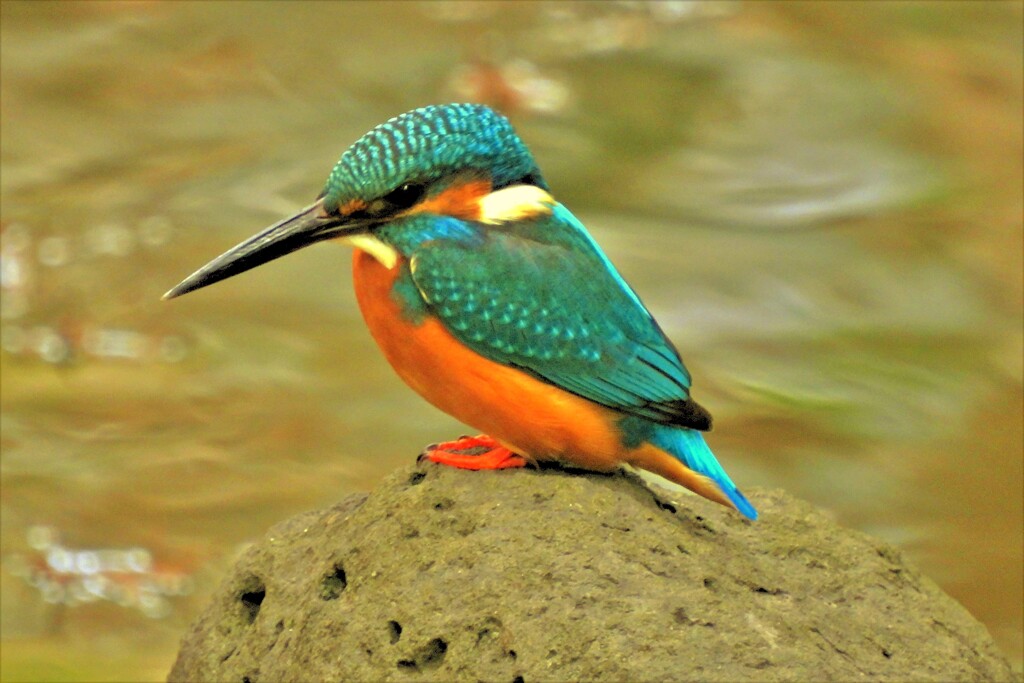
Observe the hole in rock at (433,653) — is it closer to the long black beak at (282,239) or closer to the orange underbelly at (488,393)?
the orange underbelly at (488,393)

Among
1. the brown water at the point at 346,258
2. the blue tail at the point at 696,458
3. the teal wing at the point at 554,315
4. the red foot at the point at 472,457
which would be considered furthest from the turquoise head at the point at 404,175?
the brown water at the point at 346,258

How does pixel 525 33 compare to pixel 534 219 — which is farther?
pixel 525 33

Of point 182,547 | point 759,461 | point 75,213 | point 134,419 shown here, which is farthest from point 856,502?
point 75,213

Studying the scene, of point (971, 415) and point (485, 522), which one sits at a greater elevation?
point (485, 522)

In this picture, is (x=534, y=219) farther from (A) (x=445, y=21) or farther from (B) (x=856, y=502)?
(A) (x=445, y=21)

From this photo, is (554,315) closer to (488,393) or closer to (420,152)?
(488,393)

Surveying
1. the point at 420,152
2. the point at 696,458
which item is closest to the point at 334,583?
the point at 696,458
